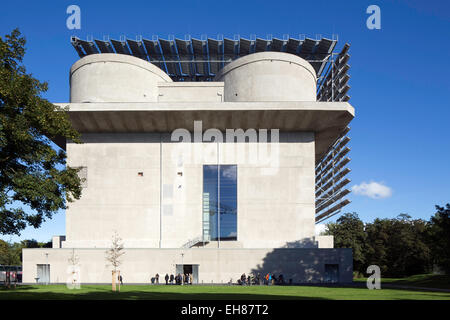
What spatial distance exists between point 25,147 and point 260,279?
2587cm

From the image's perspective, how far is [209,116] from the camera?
138 feet

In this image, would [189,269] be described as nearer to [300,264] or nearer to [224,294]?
[300,264]

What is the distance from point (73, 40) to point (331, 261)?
3934cm

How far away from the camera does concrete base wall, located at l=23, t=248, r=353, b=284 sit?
40.2 m

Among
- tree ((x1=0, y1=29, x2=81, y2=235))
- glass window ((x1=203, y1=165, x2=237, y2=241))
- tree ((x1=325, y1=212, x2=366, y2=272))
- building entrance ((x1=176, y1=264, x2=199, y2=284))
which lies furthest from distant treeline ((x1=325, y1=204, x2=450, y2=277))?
tree ((x1=0, y1=29, x2=81, y2=235))

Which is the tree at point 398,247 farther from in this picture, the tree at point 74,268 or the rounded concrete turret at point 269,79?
the tree at point 74,268

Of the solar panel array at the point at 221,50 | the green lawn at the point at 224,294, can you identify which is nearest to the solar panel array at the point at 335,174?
the solar panel array at the point at 221,50

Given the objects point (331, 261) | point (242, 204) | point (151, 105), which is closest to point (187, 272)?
point (242, 204)

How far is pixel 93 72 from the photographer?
4494 cm

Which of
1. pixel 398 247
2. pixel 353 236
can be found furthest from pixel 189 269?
pixel 398 247

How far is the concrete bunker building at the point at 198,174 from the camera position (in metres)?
40.6

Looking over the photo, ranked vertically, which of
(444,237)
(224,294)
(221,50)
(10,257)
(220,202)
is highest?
(221,50)

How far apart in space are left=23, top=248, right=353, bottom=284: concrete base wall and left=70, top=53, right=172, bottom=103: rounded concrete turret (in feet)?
50.0
